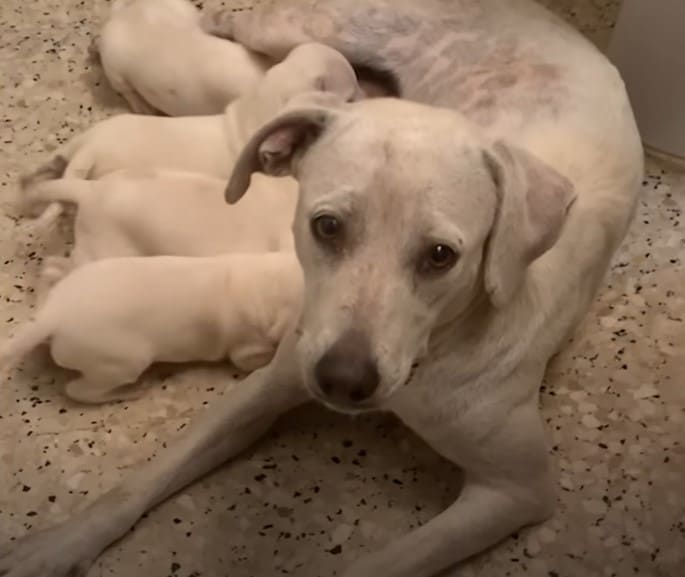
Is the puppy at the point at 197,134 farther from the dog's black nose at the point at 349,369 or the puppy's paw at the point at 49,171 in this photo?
the dog's black nose at the point at 349,369

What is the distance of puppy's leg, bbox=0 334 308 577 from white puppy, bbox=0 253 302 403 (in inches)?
3.6

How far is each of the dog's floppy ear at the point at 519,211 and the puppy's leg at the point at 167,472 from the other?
1.38 ft

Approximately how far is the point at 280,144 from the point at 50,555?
69 centimetres

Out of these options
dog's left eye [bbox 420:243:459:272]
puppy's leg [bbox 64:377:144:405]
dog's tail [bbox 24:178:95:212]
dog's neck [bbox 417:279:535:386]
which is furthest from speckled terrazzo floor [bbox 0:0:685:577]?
dog's left eye [bbox 420:243:459:272]

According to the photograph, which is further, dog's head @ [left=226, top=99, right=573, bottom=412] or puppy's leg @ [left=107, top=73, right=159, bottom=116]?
puppy's leg @ [left=107, top=73, right=159, bottom=116]

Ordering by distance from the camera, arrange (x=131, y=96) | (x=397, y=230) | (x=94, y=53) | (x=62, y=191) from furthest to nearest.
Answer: (x=94, y=53) < (x=131, y=96) < (x=62, y=191) < (x=397, y=230)

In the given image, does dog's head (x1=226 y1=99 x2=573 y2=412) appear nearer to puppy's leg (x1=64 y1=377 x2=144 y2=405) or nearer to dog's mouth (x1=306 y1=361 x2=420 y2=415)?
dog's mouth (x1=306 y1=361 x2=420 y2=415)

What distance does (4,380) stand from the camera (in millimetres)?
1866

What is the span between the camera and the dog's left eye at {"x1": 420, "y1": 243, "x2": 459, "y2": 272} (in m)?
1.33

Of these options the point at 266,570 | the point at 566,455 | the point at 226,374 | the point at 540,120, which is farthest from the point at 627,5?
the point at 266,570

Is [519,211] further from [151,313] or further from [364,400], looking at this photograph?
[151,313]

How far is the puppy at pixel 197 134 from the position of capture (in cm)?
198

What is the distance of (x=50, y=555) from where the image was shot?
1587mm

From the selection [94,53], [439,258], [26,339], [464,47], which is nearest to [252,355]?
[26,339]
